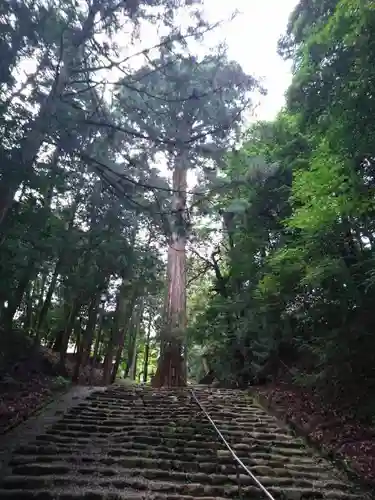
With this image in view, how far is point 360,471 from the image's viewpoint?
4883 mm

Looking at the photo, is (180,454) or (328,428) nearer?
(180,454)

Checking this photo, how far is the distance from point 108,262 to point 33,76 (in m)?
5.51

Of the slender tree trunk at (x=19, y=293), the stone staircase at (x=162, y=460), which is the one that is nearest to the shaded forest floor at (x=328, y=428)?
the stone staircase at (x=162, y=460)

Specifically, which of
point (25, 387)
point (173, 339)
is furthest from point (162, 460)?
point (173, 339)

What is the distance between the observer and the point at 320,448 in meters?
5.96

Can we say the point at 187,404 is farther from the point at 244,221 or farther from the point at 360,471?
the point at 244,221

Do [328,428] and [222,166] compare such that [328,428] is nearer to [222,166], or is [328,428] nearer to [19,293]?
[222,166]

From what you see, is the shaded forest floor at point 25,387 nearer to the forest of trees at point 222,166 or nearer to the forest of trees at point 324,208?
the forest of trees at point 222,166

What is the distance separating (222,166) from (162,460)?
225 inches

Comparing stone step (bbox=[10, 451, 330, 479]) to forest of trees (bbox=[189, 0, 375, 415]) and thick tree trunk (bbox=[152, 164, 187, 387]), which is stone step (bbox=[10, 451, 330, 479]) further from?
thick tree trunk (bbox=[152, 164, 187, 387])

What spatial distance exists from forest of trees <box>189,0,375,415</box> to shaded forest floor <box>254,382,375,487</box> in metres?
0.37

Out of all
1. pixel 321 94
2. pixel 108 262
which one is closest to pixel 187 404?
pixel 108 262

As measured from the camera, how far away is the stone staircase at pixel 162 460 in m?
4.34

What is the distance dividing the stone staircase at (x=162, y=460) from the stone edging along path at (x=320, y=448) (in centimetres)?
12
